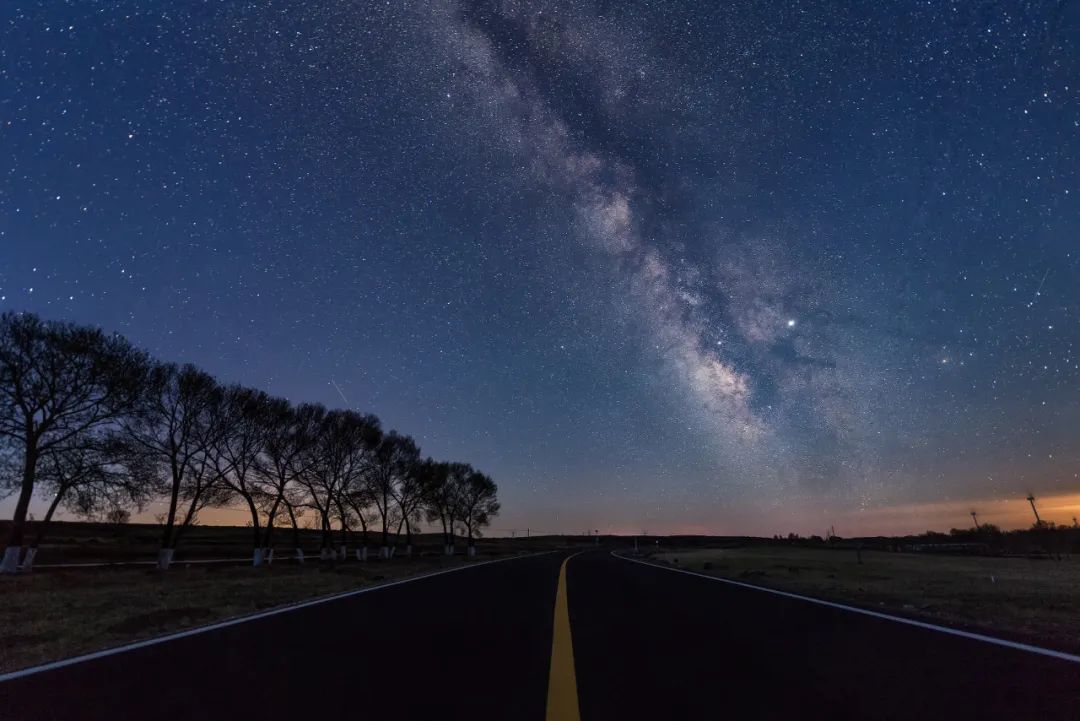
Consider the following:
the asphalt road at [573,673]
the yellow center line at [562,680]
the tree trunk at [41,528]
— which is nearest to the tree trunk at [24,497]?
the tree trunk at [41,528]

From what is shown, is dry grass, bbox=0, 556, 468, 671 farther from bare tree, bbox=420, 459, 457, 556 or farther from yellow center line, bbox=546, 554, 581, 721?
bare tree, bbox=420, 459, 457, 556

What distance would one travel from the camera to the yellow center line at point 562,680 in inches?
155

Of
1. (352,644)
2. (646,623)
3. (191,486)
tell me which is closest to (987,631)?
(646,623)

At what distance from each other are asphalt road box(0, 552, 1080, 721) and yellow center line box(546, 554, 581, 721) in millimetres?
69

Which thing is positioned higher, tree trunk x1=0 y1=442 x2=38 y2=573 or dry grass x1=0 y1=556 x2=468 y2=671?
tree trunk x1=0 y1=442 x2=38 y2=573

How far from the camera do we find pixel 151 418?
109 ft

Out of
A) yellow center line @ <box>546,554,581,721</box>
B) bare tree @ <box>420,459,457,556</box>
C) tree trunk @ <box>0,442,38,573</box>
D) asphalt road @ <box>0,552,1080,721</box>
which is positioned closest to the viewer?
yellow center line @ <box>546,554,581,721</box>

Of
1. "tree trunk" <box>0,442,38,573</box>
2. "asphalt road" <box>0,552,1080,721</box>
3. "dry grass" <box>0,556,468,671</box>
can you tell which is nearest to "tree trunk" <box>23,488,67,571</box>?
"tree trunk" <box>0,442,38,573</box>

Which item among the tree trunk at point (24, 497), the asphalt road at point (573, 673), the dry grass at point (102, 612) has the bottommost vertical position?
the dry grass at point (102, 612)

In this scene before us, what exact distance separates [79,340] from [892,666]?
3402cm

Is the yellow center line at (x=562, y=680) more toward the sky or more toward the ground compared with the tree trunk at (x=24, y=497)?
more toward the ground

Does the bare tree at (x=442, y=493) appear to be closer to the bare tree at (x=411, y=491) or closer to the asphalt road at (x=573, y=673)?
the bare tree at (x=411, y=491)

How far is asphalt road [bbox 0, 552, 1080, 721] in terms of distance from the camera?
13.4ft

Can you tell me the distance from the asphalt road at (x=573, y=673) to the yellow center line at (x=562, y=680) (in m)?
0.07
